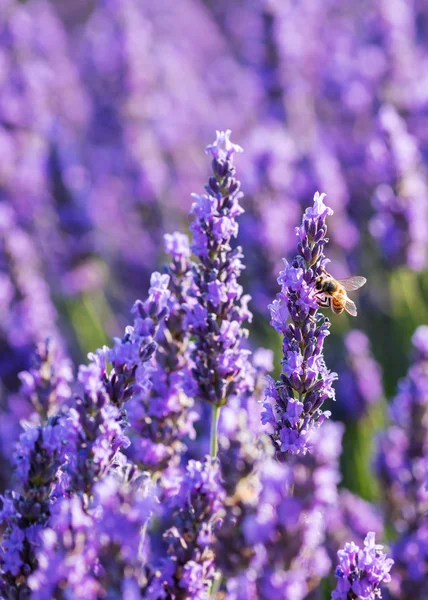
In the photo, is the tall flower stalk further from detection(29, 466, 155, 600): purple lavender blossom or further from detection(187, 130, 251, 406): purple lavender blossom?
detection(29, 466, 155, 600): purple lavender blossom

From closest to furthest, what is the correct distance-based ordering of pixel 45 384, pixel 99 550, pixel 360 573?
pixel 99 550 < pixel 360 573 < pixel 45 384

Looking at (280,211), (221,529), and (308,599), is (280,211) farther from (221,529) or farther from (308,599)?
(221,529)

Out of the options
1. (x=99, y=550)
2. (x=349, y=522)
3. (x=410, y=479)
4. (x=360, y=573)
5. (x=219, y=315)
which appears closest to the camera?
(x=99, y=550)

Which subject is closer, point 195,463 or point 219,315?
point 195,463

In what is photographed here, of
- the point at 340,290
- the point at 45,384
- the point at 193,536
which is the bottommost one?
the point at 193,536

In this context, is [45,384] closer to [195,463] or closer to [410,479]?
[195,463]

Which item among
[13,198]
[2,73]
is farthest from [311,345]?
[2,73]

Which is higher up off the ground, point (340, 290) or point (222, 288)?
point (340, 290)

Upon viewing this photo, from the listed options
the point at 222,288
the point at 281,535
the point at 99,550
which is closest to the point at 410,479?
the point at 222,288

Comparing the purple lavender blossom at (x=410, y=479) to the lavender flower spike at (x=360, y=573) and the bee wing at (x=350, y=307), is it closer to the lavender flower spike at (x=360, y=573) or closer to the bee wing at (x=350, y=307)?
the bee wing at (x=350, y=307)
